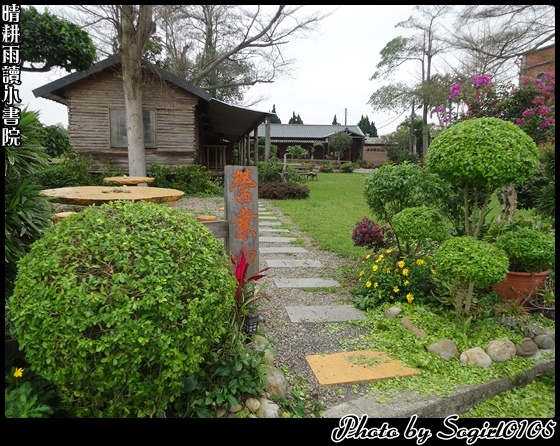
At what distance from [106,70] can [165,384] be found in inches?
498

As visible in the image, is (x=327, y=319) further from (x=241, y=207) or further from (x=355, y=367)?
(x=241, y=207)

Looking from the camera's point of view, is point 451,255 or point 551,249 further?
point 551,249

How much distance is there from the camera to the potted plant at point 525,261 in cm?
334

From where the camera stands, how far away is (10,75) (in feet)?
7.94

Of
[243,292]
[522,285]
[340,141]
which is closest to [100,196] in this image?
[243,292]

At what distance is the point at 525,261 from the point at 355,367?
2.08 m

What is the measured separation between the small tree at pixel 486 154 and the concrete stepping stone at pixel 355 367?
163cm

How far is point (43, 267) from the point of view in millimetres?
1891

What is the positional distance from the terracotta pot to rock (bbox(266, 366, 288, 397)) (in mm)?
2474

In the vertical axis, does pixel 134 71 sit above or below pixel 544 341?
above
